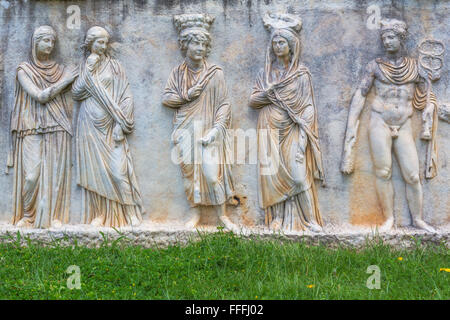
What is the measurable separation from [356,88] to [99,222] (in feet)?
12.3

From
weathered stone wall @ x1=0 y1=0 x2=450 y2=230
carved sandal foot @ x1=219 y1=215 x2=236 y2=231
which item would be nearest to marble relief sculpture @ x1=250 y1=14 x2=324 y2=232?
weathered stone wall @ x1=0 y1=0 x2=450 y2=230

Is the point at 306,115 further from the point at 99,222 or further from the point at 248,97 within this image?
the point at 99,222

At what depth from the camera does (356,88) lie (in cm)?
970

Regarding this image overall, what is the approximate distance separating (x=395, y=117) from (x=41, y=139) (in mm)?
4595

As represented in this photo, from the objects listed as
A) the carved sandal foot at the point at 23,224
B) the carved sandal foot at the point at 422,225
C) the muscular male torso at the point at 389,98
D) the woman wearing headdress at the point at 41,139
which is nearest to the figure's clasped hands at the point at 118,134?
the woman wearing headdress at the point at 41,139

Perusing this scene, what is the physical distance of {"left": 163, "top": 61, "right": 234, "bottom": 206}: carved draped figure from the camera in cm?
958

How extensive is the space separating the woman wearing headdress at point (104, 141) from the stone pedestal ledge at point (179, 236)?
0.76ft

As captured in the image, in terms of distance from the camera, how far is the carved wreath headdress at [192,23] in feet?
31.7

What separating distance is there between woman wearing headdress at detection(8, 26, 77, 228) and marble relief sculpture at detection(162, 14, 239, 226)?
4.67 feet

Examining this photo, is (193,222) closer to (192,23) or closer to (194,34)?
(194,34)

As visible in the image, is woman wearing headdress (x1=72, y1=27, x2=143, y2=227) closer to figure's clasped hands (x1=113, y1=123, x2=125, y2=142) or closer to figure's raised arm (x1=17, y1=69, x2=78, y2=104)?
figure's clasped hands (x1=113, y1=123, x2=125, y2=142)

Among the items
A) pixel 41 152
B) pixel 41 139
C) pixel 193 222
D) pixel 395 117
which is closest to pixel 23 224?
pixel 41 152

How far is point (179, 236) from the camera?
9.53 meters

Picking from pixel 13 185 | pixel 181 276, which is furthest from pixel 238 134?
pixel 13 185
